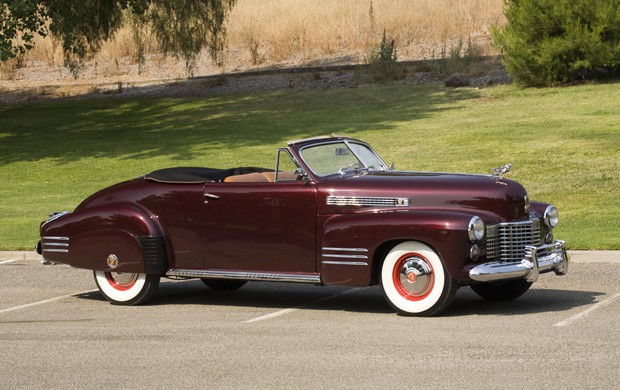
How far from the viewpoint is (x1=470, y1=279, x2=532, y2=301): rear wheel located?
11109mm

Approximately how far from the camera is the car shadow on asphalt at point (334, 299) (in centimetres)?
1077


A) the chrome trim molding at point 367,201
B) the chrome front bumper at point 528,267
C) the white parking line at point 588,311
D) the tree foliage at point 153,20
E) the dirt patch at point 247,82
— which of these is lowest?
the white parking line at point 588,311

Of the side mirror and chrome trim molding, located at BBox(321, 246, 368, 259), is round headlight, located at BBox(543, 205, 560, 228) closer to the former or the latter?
chrome trim molding, located at BBox(321, 246, 368, 259)

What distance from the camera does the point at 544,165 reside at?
855 inches

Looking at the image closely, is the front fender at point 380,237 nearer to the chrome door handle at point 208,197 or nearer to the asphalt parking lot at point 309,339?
the asphalt parking lot at point 309,339

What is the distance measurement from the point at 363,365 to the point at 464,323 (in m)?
1.80

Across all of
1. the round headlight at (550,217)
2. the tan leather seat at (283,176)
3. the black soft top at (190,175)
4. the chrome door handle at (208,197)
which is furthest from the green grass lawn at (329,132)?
the chrome door handle at (208,197)

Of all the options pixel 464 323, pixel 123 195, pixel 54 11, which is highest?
pixel 54 11

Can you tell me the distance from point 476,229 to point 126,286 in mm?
3691

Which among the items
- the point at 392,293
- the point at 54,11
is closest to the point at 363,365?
the point at 392,293

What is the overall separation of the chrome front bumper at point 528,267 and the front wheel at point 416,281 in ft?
0.96

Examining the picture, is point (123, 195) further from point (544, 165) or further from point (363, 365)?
point (544, 165)

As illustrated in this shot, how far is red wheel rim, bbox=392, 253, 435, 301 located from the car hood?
48 centimetres

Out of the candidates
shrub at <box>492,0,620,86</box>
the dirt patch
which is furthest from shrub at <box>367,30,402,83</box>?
shrub at <box>492,0,620,86</box>
